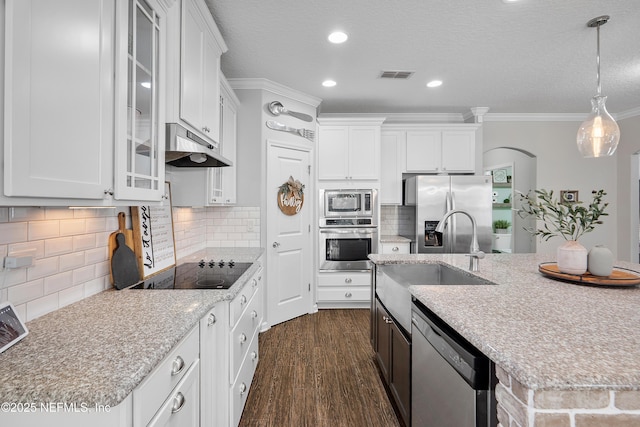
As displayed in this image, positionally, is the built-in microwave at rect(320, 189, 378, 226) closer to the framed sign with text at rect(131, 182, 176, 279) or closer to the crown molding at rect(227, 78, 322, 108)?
the crown molding at rect(227, 78, 322, 108)

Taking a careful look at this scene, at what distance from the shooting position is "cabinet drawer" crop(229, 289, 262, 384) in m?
1.66

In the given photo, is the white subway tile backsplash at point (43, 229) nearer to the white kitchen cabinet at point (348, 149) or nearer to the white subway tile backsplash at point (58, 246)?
the white subway tile backsplash at point (58, 246)

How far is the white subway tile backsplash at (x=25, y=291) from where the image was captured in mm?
1100

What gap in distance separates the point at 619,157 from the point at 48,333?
21.6ft

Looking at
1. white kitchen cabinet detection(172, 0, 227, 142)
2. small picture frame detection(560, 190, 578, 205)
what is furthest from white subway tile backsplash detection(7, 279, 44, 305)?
small picture frame detection(560, 190, 578, 205)

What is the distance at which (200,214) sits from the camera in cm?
321

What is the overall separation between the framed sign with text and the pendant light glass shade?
3.14 meters

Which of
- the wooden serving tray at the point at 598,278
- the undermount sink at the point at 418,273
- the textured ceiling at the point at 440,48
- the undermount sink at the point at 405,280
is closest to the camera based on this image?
the wooden serving tray at the point at 598,278

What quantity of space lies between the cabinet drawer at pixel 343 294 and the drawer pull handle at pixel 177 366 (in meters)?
2.99

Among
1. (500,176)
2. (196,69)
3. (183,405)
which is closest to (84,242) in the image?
(183,405)

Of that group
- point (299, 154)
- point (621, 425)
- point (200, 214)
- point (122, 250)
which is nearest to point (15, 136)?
point (122, 250)

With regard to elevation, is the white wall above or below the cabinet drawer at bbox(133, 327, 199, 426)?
above

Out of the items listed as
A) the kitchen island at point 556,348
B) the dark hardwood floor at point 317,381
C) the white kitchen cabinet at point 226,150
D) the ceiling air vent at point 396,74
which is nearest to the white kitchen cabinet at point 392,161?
the ceiling air vent at point 396,74

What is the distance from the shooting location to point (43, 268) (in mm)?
1237
